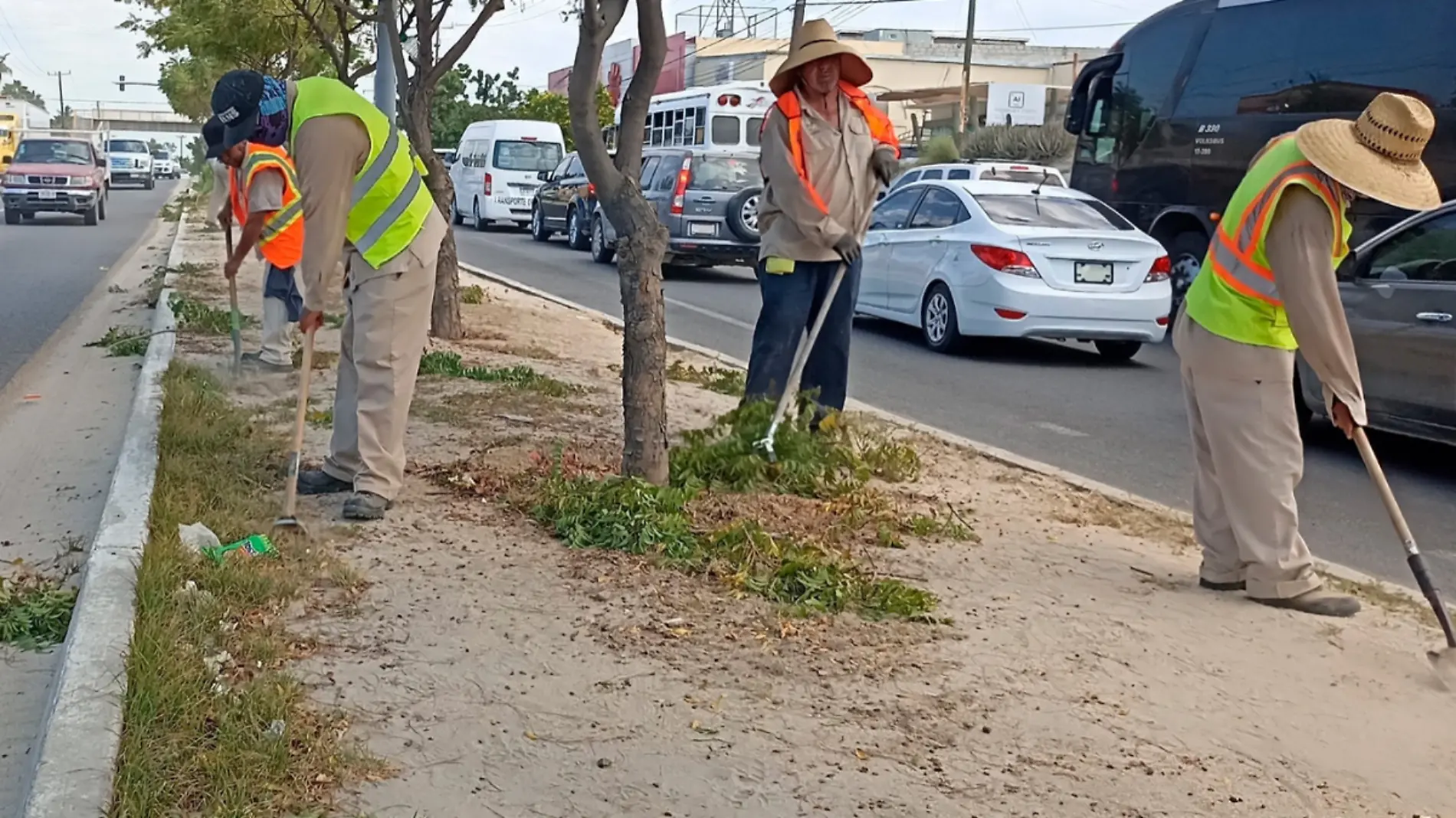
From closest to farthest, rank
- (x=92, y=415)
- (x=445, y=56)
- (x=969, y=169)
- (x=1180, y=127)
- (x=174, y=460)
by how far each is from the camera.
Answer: (x=174, y=460), (x=92, y=415), (x=445, y=56), (x=1180, y=127), (x=969, y=169)

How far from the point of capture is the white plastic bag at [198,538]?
4793 millimetres

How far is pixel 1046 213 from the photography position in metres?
12.1

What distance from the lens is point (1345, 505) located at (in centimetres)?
731

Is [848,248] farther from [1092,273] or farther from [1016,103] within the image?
[1016,103]

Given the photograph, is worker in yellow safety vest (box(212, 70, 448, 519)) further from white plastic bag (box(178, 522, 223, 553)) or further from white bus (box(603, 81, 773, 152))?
white bus (box(603, 81, 773, 152))

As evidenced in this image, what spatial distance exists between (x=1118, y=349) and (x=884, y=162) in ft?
20.6

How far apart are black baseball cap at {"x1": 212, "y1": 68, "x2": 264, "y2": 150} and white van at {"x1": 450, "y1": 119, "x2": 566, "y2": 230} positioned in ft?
79.7

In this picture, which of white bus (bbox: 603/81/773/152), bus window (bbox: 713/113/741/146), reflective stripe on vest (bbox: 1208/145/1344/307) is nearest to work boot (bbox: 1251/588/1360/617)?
reflective stripe on vest (bbox: 1208/145/1344/307)

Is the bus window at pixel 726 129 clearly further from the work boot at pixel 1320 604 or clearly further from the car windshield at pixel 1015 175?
the work boot at pixel 1320 604

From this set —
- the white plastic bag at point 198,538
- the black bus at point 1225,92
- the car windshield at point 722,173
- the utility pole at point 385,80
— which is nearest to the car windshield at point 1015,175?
the black bus at point 1225,92

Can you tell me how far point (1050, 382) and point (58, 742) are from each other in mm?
8718

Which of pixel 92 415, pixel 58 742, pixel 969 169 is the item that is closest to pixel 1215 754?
pixel 58 742

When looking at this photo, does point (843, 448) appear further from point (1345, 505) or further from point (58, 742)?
point (58, 742)

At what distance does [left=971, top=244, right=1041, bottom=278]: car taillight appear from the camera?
11.5 meters
